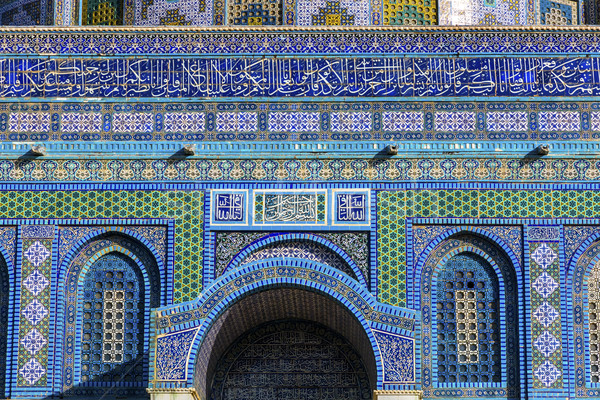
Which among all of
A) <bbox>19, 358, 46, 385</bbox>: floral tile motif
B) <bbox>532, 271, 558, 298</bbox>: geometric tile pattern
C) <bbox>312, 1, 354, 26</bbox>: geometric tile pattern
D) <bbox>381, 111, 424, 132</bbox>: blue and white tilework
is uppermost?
<bbox>312, 1, 354, 26</bbox>: geometric tile pattern

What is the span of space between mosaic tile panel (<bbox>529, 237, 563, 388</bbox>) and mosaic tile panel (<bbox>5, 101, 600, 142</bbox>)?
60.4 inches

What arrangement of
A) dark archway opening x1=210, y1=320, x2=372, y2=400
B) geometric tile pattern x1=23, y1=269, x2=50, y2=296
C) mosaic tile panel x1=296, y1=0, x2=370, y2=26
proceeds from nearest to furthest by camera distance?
geometric tile pattern x1=23, y1=269, x2=50, y2=296, dark archway opening x1=210, y1=320, x2=372, y2=400, mosaic tile panel x1=296, y1=0, x2=370, y2=26

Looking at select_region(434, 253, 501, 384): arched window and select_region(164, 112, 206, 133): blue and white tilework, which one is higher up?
select_region(164, 112, 206, 133): blue and white tilework

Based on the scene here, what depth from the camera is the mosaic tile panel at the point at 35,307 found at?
57.1ft

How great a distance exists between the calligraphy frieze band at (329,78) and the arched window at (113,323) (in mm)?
2295

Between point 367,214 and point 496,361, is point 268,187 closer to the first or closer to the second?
point 367,214

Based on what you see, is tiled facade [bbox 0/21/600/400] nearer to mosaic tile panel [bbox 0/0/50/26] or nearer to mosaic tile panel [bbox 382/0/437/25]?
mosaic tile panel [bbox 382/0/437/25]

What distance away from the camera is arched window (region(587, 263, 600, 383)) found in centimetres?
1750

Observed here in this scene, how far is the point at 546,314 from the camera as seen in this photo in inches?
687

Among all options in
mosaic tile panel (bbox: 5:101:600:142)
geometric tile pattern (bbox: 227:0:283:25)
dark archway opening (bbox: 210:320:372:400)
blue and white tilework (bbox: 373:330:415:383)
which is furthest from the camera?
geometric tile pattern (bbox: 227:0:283:25)

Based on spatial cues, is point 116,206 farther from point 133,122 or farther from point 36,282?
point 36,282

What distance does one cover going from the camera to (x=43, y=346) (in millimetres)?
17438

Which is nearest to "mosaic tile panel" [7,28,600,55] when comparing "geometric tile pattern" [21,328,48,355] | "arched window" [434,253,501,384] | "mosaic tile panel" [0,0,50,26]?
"arched window" [434,253,501,384]

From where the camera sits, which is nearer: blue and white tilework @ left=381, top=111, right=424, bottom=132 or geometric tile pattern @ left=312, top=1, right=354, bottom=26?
blue and white tilework @ left=381, top=111, right=424, bottom=132
